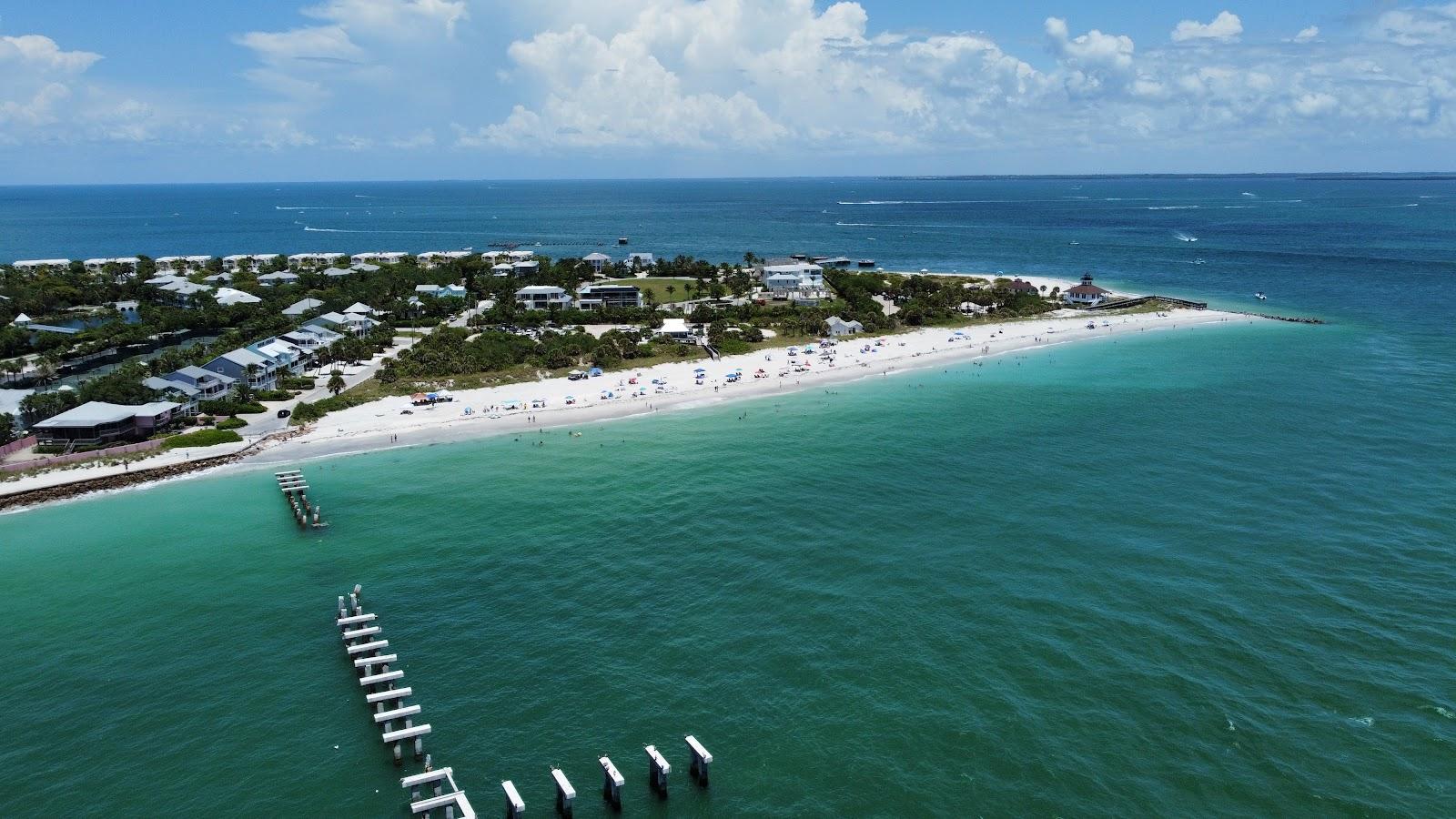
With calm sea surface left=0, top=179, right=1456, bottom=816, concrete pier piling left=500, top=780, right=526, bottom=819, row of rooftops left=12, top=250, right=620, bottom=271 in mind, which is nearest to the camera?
concrete pier piling left=500, top=780, right=526, bottom=819

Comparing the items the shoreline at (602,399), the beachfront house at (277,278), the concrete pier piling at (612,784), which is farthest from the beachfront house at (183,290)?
the concrete pier piling at (612,784)

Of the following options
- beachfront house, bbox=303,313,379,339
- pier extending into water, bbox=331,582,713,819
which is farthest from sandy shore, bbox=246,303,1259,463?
pier extending into water, bbox=331,582,713,819

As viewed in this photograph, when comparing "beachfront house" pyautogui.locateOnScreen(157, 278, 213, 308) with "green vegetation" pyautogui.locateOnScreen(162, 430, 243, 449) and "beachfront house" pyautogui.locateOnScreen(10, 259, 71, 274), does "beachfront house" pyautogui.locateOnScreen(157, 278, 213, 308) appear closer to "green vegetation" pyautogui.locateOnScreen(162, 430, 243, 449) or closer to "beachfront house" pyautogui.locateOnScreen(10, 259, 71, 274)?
"beachfront house" pyautogui.locateOnScreen(10, 259, 71, 274)

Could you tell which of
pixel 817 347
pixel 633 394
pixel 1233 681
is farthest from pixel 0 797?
pixel 817 347

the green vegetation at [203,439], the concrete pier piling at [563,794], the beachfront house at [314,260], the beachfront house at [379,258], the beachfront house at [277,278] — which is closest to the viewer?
the concrete pier piling at [563,794]

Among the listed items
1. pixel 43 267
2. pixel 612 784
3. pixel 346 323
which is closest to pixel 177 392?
pixel 346 323

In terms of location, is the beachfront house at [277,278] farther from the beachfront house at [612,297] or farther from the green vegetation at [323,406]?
the green vegetation at [323,406]
